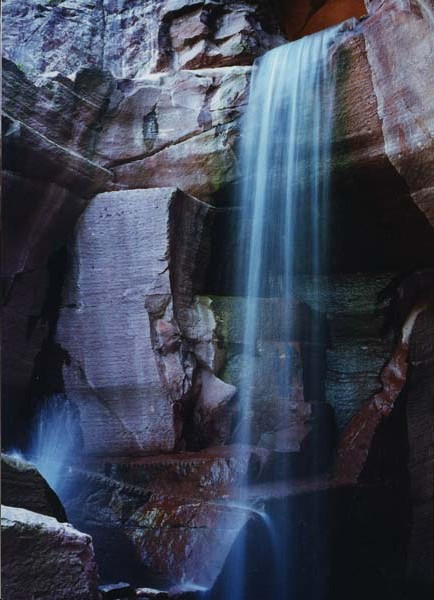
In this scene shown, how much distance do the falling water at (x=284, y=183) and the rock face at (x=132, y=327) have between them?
0.65m

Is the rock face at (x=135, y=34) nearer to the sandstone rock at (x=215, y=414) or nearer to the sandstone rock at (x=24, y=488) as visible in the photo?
the sandstone rock at (x=215, y=414)

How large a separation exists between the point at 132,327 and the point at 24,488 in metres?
2.15

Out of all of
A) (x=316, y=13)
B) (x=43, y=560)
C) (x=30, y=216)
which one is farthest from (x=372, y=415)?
(x=316, y=13)

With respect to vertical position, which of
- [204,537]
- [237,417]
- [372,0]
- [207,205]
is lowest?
[204,537]

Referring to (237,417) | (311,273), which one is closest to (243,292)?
(311,273)

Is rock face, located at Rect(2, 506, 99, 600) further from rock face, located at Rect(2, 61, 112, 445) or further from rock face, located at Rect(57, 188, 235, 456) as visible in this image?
rock face, located at Rect(2, 61, 112, 445)

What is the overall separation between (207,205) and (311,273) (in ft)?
4.13

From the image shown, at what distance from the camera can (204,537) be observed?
15.1ft

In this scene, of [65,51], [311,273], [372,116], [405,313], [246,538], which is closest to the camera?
[246,538]

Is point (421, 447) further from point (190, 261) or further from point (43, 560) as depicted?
point (43, 560)

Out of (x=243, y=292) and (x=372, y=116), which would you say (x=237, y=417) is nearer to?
(x=243, y=292)

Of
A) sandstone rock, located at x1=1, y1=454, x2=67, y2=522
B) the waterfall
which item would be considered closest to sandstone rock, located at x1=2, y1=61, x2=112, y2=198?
the waterfall

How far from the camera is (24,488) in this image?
3.97 m

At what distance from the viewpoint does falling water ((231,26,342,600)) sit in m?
6.14
